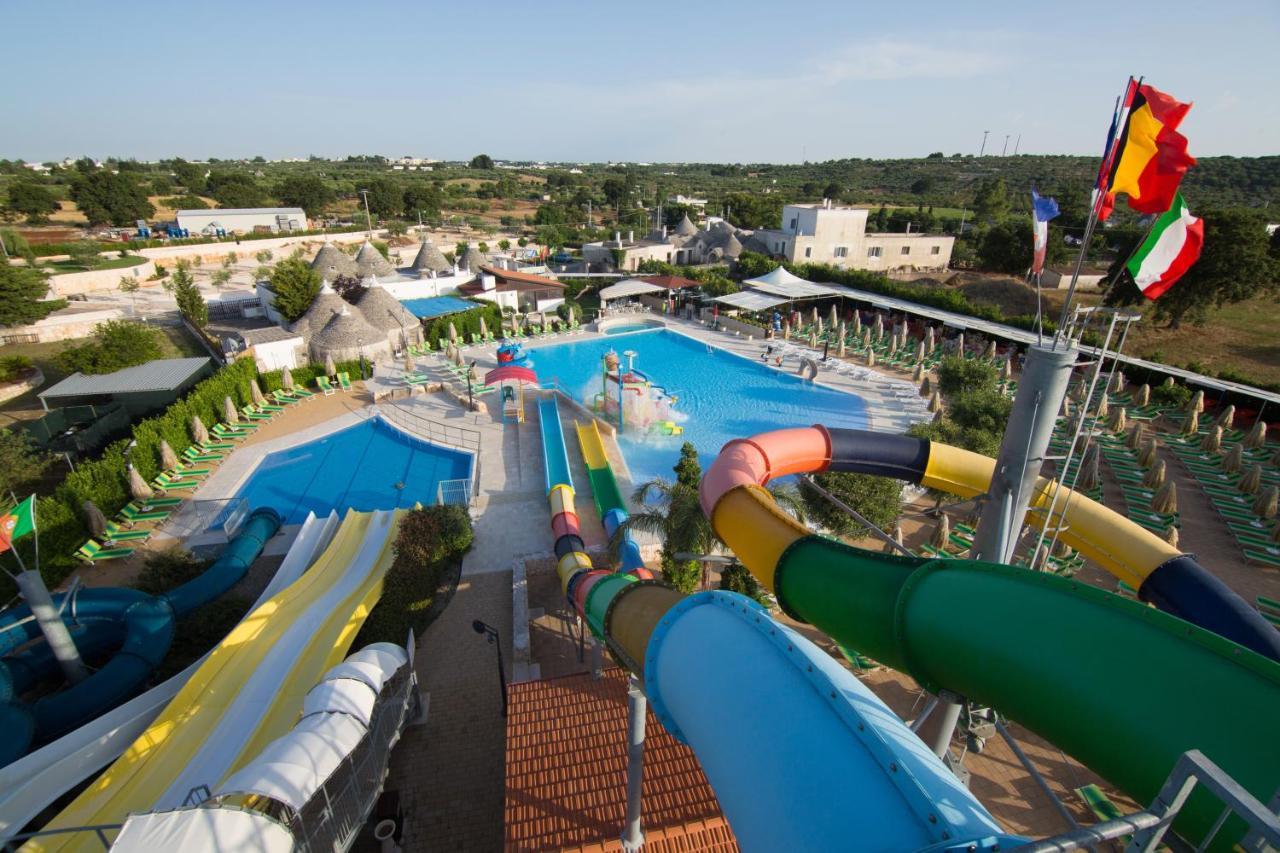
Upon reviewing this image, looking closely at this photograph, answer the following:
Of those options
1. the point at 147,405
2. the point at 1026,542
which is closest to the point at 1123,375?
the point at 1026,542

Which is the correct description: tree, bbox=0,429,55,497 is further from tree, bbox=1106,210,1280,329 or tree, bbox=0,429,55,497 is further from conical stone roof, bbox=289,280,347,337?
tree, bbox=1106,210,1280,329

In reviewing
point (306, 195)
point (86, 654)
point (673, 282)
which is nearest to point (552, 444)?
point (86, 654)

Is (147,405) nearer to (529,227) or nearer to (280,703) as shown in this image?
(280,703)

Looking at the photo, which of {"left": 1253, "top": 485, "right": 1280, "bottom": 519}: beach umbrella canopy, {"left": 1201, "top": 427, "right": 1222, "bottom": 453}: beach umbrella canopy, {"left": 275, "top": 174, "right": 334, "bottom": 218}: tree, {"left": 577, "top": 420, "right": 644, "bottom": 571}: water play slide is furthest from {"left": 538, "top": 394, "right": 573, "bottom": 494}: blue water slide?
{"left": 275, "top": 174, "right": 334, "bottom": 218}: tree

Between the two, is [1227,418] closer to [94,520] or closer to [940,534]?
[940,534]

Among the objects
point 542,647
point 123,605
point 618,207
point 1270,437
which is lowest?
point 542,647

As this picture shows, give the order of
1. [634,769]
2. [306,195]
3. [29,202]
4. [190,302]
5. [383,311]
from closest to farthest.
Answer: [634,769] < [383,311] < [190,302] < [29,202] < [306,195]

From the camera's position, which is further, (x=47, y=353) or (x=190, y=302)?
(x=190, y=302)
